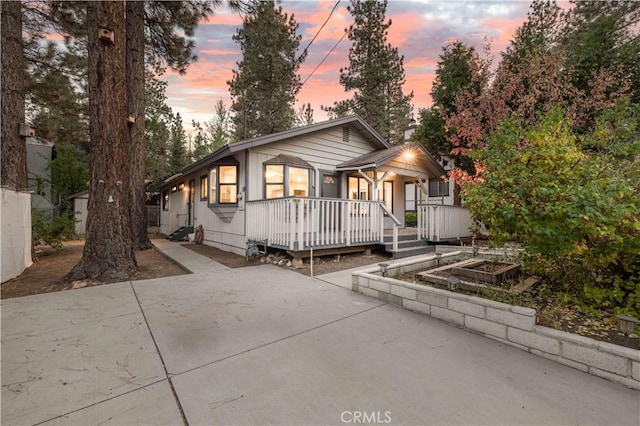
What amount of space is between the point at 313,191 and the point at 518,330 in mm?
6671

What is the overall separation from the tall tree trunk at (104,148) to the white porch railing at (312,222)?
9.77 ft

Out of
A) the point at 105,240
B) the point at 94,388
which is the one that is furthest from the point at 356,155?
the point at 94,388

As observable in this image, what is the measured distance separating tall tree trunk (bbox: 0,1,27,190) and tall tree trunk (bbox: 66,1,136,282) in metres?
2.93

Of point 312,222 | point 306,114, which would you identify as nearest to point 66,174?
point 312,222

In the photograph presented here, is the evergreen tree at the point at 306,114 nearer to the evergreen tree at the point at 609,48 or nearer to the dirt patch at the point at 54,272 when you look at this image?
the evergreen tree at the point at 609,48

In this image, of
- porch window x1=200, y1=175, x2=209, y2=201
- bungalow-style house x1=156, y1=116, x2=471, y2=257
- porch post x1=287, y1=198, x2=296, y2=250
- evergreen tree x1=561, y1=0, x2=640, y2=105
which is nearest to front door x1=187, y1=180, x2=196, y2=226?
bungalow-style house x1=156, y1=116, x2=471, y2=257

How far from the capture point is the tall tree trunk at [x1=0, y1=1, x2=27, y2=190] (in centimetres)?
616

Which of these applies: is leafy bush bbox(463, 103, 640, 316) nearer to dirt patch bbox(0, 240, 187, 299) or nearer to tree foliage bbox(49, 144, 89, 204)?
dirt patch bbox(0, 240, 187, 299)

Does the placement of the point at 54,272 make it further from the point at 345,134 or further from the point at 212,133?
the point at 212,133

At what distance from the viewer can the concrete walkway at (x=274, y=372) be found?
1702 mm

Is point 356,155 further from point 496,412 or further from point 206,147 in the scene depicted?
point 206,147


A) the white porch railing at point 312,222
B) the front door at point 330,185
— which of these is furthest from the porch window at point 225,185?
the front door at point 330,185

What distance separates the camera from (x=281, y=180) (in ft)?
26.1

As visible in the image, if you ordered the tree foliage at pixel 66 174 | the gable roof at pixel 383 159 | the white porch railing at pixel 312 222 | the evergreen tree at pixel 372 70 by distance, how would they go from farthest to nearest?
the evergreen tree at pixel 372 70, the tree foliage at pixel 66 174, the gable roof at pixel 383 159, the white porch railing at pixel 312 222
